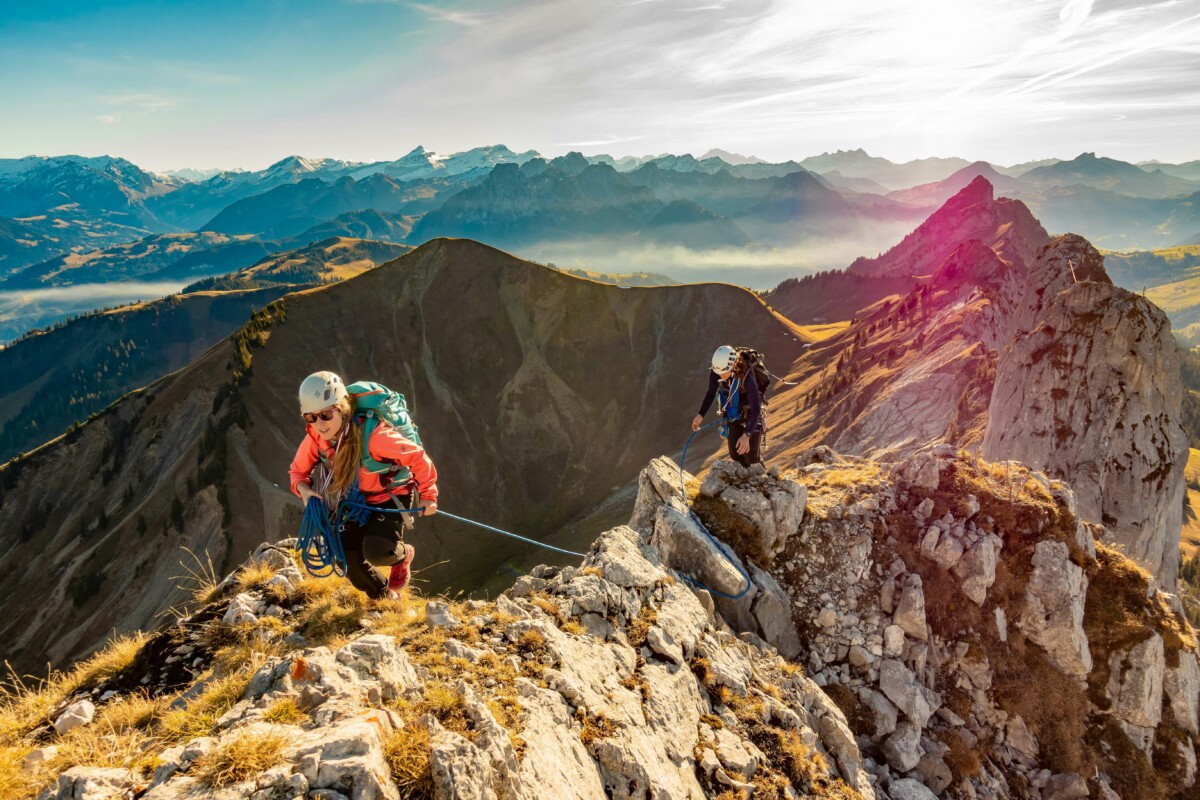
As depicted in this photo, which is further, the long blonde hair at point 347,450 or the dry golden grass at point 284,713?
the long blonde hair at point 347,450

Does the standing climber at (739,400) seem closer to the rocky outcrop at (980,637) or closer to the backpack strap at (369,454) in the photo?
the rocky outcrop at (980,637)

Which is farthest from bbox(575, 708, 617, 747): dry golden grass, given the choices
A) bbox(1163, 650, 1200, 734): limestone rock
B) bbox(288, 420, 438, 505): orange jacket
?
bbox(1163, 650, 1200, 734): limestone rock

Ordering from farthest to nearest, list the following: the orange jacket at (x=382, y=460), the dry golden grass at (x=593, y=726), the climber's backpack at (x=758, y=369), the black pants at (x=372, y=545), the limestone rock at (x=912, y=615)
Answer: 1. the climber's backpack at (x=758, y=369)
2. the limestone rock at (x=912, y=615)
3. the black pants at (x=372, y=545)
4. the orange jacket at (x=382, y=460)
5. the dry golden grass at (x=593, y=726)

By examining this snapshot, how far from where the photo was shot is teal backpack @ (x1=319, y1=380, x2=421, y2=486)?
830 cm

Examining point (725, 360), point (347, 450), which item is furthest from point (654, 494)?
point (347, 450)

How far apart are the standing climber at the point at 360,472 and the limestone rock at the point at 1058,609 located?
15.1 m

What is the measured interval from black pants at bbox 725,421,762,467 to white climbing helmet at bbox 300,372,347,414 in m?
11.6

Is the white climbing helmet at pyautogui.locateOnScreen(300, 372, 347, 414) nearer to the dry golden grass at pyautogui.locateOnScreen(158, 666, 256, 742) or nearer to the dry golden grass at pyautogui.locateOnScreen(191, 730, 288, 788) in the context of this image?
the dry golden grass at pyautogui.locateOnScreen(158, 666, 256, 742)

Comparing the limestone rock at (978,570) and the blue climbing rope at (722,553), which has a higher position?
the blue climbing rope at (722,553)

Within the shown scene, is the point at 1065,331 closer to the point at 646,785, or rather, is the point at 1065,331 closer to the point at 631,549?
the point at 631,549

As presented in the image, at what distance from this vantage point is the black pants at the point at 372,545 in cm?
884

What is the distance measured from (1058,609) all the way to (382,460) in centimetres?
1653

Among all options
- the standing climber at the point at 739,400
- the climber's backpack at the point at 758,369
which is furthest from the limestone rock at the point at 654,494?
the climber's backpack at the point at 758,369

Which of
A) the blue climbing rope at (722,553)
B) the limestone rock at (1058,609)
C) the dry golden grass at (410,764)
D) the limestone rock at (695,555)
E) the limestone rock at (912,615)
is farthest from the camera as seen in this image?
the limestone rock at (1058,609)
